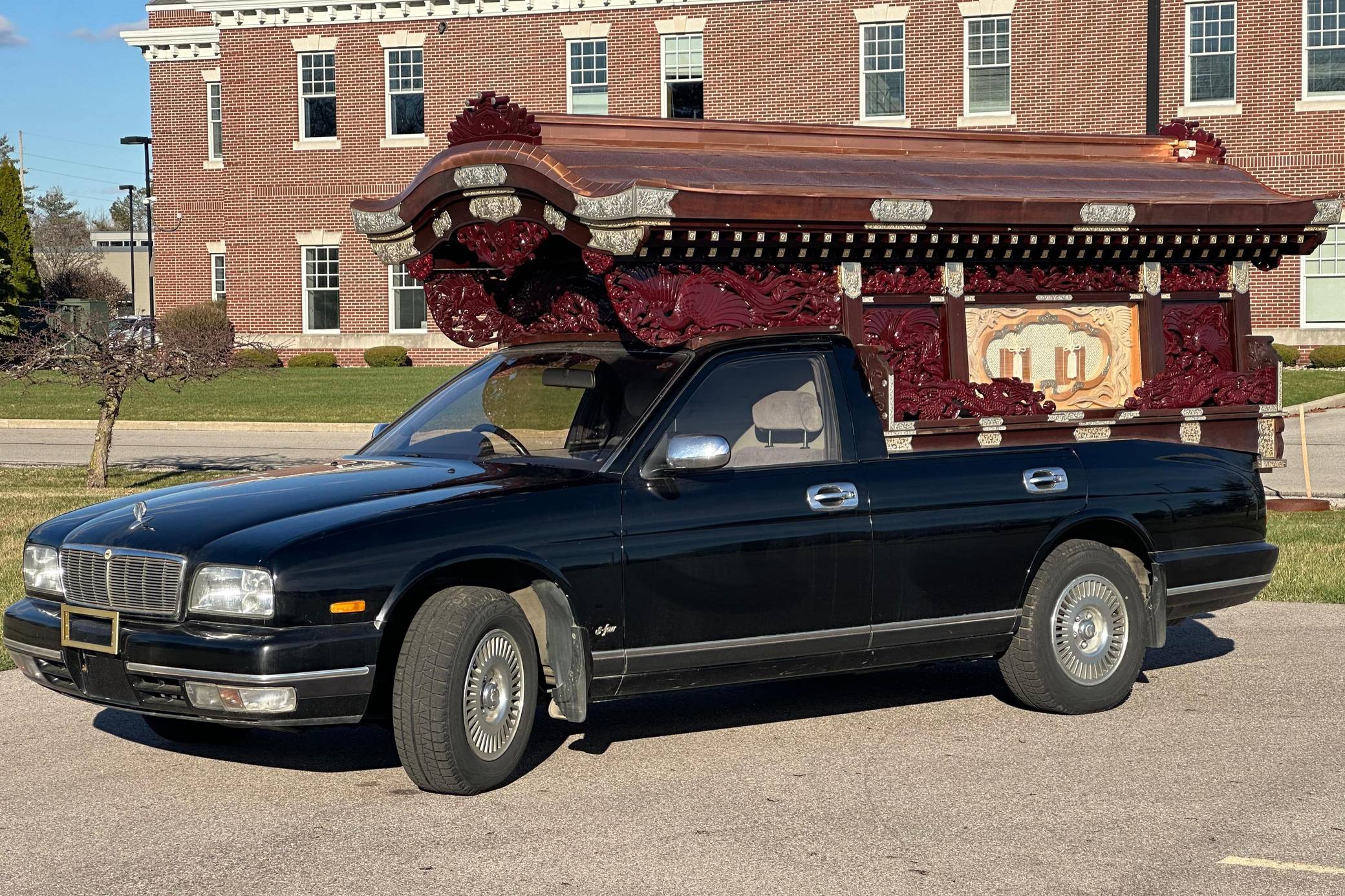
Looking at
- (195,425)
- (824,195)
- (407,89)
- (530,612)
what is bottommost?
(530,612)

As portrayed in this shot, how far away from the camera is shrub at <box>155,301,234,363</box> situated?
1750 centimetres

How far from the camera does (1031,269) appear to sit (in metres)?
9.05

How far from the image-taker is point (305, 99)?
42531mm

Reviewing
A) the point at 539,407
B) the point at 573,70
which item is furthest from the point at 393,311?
the point at 539,407

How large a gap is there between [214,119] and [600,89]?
1253 cm

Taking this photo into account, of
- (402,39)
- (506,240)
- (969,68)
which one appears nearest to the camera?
(506,240)

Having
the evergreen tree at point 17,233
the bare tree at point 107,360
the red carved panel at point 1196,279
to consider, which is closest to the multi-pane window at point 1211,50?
the bare tree at point 107,360

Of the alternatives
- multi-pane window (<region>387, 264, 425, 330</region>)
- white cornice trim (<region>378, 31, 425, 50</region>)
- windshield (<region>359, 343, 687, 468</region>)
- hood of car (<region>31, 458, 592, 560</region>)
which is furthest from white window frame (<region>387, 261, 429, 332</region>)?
hood of car (<region>31, 458, 592, 560</region>)

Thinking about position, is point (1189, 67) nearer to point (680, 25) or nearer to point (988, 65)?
point (988, 65)

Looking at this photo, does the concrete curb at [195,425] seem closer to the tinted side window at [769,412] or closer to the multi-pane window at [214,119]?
the tinted side window at [769,412]

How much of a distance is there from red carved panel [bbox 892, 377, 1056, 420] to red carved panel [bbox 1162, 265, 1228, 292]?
1.18m

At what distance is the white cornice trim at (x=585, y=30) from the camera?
40031mm

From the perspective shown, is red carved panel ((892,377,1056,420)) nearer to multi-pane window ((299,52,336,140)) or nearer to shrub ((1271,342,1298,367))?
shrub ((1271,342,1298,367))

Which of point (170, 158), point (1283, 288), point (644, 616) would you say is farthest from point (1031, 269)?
point (170, 158)
